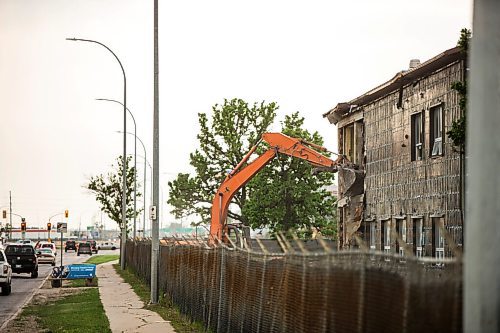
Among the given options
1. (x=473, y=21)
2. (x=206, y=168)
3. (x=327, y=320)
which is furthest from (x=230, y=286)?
(x=206, y=168)

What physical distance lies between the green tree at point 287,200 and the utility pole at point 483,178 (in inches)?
2267

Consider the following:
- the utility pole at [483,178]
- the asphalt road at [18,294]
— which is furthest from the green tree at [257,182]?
the utility pole at [483,178]

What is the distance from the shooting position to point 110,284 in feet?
146

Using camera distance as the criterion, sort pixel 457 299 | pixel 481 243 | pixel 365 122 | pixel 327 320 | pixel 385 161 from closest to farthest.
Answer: pixel 481 243, pixel 457 299, pixel 327 320, pixel 385 161, pixel 365 122

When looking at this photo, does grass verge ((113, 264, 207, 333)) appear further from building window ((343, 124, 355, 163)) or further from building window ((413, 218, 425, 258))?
building window ((343, 124, 355, 163))

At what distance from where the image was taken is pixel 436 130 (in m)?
30.2

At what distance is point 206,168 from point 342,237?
3001 centimetres

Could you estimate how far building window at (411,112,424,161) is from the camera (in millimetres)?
31188

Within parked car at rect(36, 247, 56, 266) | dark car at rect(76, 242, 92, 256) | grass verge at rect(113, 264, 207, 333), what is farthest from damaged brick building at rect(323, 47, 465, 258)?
dark car at rect(76, 242, 92, 256)

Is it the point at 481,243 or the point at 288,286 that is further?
the point at 288,286

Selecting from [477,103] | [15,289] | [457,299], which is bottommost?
[15,289]

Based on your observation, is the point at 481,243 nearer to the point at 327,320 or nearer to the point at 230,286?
the point at 327,320

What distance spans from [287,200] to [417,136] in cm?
3409

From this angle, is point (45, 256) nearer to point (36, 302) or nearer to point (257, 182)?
point (257, 182)
